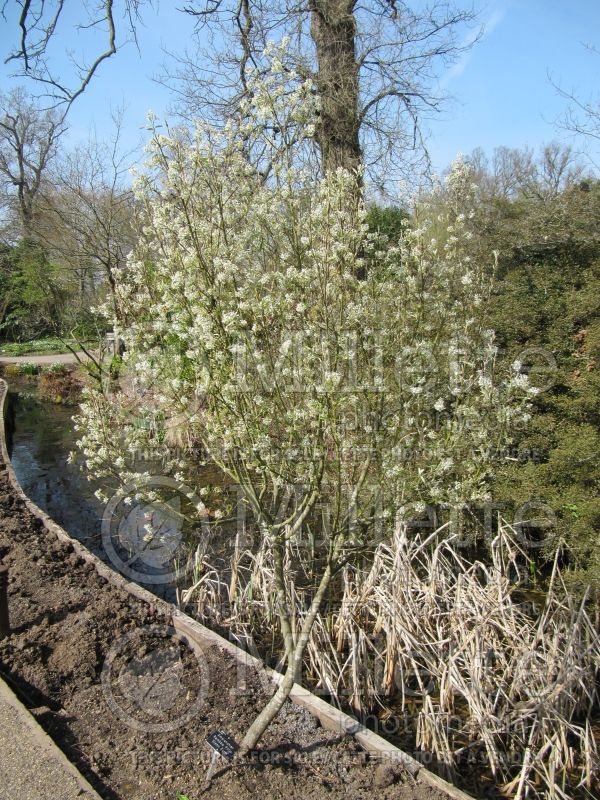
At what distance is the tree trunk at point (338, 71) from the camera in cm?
852

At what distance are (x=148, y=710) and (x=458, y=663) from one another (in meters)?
1.79

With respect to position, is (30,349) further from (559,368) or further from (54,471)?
(559,368)

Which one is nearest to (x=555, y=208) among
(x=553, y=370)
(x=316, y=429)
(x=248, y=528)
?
(x=553, y=370)

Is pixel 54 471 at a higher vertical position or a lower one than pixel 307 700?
lower

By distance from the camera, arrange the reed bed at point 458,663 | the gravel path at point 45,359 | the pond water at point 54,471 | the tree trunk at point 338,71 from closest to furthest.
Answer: the reed bed at point 458,663
the pond water at point 54,471
the tree trunk at point 338,71
the gravel path at point 45,359

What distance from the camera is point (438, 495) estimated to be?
307 cm

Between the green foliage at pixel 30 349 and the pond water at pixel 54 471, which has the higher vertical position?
the green foliage at pixel 30 349

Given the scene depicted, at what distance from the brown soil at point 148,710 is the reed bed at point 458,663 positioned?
1.52 ft

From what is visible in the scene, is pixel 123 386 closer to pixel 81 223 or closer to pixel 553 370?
pixel 81 223

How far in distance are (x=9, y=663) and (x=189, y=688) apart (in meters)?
1.15

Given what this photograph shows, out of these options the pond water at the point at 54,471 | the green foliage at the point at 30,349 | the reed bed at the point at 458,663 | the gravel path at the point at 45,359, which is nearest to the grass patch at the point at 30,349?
the green foliage at the point at 30,349

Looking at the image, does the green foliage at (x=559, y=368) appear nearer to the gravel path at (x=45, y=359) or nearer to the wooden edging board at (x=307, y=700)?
the wooden edging board at (x=307, y=700)

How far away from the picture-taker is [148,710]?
3.21 m

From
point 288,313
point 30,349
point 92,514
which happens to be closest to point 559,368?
point 288,313
